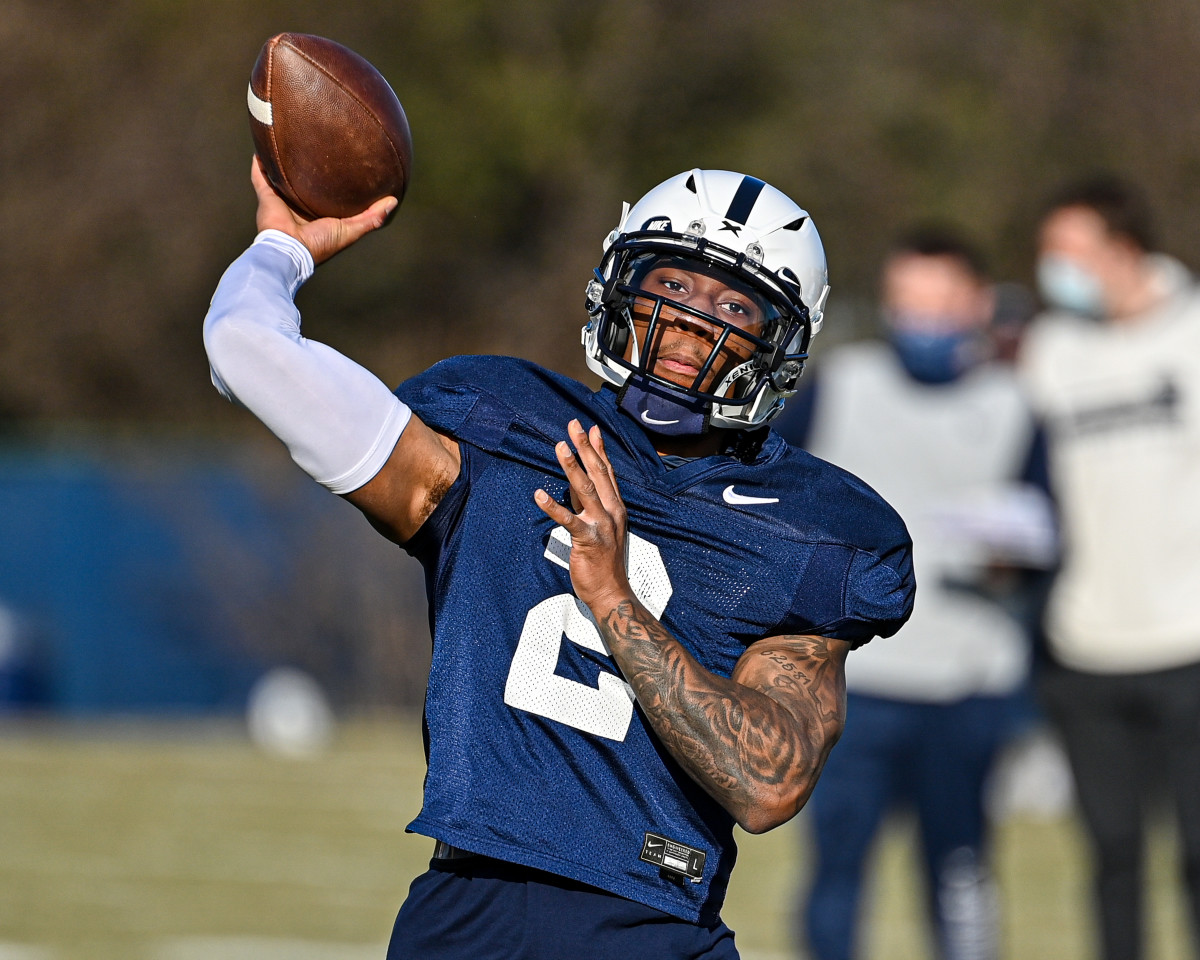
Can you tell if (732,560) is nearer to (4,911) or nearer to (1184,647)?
(1184,647)

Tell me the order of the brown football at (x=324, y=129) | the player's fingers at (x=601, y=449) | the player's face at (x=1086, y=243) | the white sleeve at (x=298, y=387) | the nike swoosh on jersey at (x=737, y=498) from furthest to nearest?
the player's face at (x=1086, y=243), the brown football at (x=324, y=129), the nike swoosh on jersey at (x=737, y=498), the player's fingers at (x=601, y=449), the white sleeve at (x=298, y=387)

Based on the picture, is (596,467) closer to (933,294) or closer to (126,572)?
(933,294)

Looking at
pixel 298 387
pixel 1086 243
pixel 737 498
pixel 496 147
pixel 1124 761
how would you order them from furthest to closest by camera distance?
1. pixel 496 147
2. pixel 1086 243
3. pixel 1124 761
4. pixel 737 498
5. pixel 298 387

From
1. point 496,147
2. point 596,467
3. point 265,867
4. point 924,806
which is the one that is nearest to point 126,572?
point 265,867

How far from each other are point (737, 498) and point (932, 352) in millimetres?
2679

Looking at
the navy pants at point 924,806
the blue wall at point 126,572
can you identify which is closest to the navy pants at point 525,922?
the navy pants at point 924,806

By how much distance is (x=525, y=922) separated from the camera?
236 centimetres

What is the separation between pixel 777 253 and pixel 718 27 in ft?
59.9

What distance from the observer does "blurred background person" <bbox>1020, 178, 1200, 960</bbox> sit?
4.71m

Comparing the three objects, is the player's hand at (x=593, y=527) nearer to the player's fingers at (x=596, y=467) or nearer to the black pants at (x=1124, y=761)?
the player's fingers at (x=596, y=467)

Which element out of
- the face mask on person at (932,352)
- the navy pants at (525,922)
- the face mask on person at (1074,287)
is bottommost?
the navy pants at (525,922)

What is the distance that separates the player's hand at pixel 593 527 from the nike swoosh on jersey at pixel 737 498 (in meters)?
0.20

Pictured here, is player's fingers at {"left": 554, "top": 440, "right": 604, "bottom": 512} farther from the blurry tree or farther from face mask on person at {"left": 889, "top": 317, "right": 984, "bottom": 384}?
the blurry tree

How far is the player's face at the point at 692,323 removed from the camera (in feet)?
8.27
